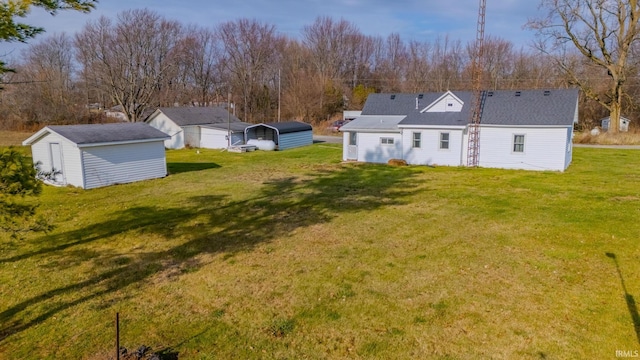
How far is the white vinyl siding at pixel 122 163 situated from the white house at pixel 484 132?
11.7 m

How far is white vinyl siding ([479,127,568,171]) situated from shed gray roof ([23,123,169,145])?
57.7 feet

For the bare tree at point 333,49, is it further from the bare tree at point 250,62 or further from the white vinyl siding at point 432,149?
the white vinyl siding at point 432,149

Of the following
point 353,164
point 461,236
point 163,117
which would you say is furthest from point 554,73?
point 461,236

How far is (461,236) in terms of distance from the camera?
1128 cm

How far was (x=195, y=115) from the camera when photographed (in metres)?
37.6

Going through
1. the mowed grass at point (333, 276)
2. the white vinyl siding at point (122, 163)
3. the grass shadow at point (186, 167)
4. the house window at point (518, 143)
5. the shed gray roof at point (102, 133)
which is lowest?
the mowed grass at point (333, 276)

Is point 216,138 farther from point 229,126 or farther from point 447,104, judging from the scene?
point 447,104

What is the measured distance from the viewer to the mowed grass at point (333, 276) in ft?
21.2

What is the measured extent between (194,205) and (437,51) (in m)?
61.8

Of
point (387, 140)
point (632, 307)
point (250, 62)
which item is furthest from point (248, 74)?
point (632, 307)

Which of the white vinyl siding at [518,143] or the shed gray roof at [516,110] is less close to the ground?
the shed gray roof at [516,110]

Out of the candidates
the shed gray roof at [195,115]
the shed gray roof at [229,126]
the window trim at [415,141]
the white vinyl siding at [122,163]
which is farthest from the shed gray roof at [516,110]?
the shed gray roof at [195,115]

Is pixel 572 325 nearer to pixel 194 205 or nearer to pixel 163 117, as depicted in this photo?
pixel 194 205

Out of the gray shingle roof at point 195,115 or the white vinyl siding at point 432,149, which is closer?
the white vinyl siding at point 432,149
